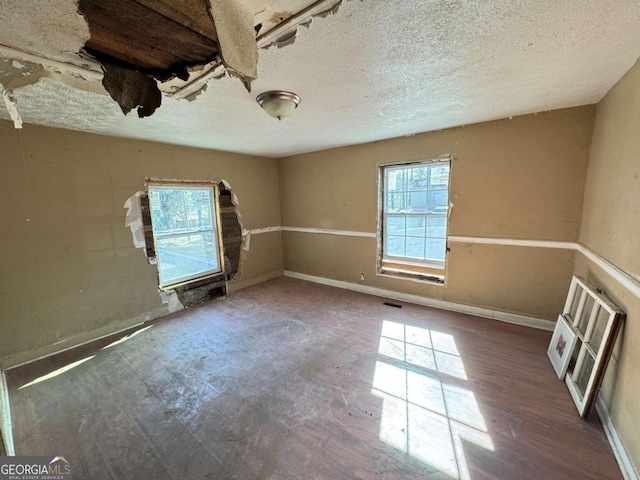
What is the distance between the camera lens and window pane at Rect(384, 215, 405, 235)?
12.5 ft

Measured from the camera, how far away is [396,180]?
3.83 meters

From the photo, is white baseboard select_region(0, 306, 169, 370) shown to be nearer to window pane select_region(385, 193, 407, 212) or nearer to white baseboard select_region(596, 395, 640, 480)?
window pane select_region(385, 193, 407, 212)

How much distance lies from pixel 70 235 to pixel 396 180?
4.07 metres

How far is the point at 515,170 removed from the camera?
8.77 feet

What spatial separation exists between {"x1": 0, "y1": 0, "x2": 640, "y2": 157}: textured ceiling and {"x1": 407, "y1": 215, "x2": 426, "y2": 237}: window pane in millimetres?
1287

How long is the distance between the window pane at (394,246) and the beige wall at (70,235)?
124 inches

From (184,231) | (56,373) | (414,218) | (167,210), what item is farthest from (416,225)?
(56,373)

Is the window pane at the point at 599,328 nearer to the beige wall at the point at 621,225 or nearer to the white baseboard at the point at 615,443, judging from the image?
the beige wall at the point at 621,225

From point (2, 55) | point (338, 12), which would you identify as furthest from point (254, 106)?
point (2, 55)

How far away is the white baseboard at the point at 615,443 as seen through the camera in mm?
1277

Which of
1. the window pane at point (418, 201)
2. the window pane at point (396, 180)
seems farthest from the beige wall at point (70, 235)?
the window pane at point (418, 201)

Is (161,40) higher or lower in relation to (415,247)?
higher

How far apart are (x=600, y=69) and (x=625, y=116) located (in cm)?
36

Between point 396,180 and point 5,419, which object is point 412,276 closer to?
point 396,180
